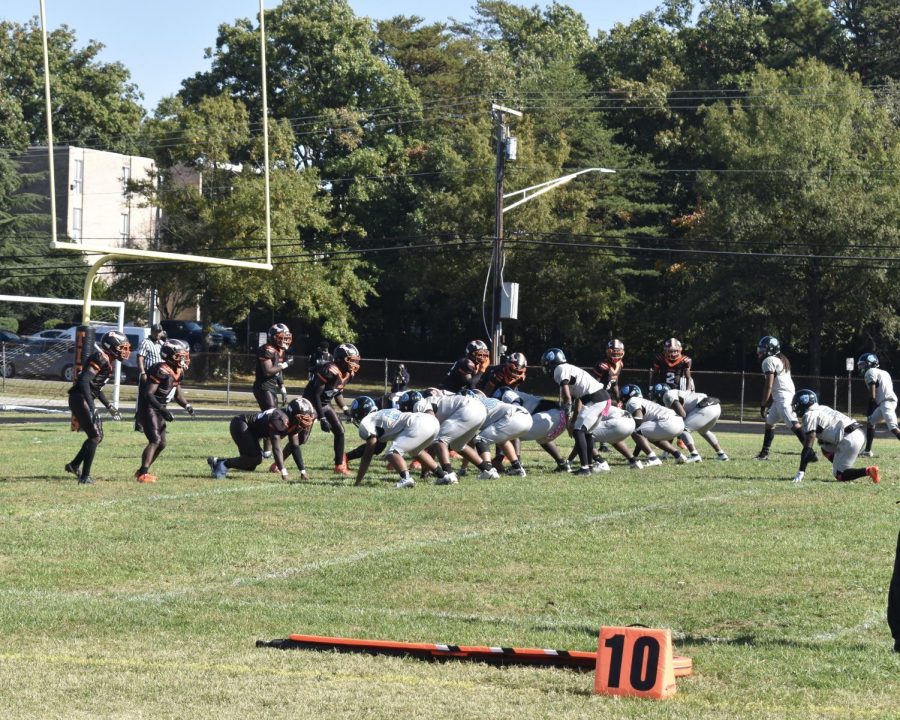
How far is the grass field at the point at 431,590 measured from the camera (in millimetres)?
6812

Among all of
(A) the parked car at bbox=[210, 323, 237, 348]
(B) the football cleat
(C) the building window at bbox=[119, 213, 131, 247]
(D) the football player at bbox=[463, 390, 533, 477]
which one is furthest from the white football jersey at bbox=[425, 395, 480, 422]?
(C) the building window at bbox=[119, 213, 131, 247]

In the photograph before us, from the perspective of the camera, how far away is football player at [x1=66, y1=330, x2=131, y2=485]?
623 inches

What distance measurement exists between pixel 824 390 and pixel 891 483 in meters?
27.8

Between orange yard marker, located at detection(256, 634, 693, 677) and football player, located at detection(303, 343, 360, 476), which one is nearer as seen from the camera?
orange yard marker, located at detection(256, 634, 693, 677)

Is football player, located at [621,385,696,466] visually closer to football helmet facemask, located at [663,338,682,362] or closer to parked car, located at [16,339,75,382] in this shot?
football helmet facemask, located at [663,338,682,362]

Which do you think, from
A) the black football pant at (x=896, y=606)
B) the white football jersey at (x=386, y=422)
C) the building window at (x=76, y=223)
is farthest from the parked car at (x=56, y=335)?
the black football pant at (x=896, y=606)

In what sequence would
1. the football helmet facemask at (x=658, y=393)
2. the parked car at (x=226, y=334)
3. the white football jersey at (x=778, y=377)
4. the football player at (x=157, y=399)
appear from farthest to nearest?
the parked car at (x=226, y=334) < the football helmet facemask at (x=658, y=393) < the white football jersey at (x=778, y=377) < the football player at (x=157, y=399)

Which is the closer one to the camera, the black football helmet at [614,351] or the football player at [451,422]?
the football player at [451,422]

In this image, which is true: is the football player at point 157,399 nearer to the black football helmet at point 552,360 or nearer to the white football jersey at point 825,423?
the black football helmet at point 552,360

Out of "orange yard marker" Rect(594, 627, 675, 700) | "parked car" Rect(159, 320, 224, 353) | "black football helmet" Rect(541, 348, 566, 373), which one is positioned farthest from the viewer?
"parked car" Rect(159, 320, 224, 353)

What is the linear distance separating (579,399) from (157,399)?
5.70m

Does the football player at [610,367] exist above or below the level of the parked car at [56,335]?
above

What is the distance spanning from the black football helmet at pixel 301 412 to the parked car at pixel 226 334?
4301 cm

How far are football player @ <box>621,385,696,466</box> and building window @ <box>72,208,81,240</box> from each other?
171 ft
